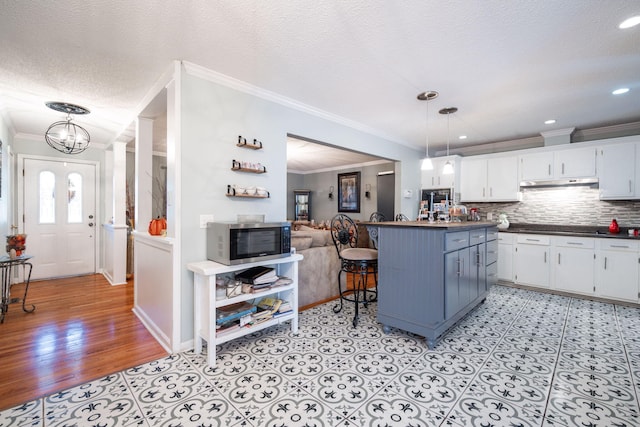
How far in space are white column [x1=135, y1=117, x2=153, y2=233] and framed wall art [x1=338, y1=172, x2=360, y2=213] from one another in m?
5.50

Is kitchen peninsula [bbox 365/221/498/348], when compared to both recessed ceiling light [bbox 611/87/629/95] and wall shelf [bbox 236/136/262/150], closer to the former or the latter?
wall shelf [bbox 236/136/262/150]

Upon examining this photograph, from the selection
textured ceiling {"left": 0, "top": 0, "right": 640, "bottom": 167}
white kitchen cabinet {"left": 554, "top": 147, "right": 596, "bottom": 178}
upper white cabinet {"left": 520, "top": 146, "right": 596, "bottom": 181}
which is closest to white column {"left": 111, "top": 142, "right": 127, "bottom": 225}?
textured ceiling {"left": 0, "top": 0, "right": 640, "bottom": 167}

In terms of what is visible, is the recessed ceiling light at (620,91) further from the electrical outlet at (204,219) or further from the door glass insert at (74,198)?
the door glass insert at (74,198)

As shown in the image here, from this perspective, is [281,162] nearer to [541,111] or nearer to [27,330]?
[27,330]

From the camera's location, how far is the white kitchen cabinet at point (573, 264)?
152 inches

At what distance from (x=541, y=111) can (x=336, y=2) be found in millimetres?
3270

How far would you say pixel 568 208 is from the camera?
175 inches

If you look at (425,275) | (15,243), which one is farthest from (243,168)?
(15,243)

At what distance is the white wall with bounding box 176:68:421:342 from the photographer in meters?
2.42

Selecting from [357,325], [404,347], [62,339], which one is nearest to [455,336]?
[404,347]

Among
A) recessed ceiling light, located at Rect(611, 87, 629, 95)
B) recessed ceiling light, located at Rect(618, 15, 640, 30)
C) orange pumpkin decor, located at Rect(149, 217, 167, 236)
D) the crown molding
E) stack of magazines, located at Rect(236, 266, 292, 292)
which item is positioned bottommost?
stack of magazines, located at Rect(236, 266, 292, 292)

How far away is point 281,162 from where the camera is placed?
122 inches

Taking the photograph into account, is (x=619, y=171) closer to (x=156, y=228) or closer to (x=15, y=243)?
(x=156, y=228)

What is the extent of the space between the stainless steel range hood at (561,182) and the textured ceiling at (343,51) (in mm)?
965
